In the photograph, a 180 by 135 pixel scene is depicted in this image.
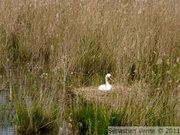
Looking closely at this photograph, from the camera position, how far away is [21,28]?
7.80m

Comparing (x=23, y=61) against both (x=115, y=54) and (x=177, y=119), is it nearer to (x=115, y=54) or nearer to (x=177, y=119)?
(x=115, y=54)

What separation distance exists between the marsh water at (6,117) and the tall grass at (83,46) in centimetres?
13

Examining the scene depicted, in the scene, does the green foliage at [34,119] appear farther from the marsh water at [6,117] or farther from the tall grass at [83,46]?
the marsh water at [6,117]

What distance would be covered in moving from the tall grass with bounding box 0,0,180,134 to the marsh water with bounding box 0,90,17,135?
13cm

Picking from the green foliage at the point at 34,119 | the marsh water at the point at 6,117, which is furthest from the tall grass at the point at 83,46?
the marsh water at the point at 6,117

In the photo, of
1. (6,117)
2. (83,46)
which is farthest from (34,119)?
(83,46)

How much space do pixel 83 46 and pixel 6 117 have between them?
218 centimetres

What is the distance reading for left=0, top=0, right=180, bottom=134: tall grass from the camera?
18.2 ft

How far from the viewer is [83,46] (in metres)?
7.11

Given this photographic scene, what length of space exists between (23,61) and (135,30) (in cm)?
181

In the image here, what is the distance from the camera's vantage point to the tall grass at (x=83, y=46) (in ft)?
18.2

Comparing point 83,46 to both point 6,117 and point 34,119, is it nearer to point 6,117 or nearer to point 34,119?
point 6,117

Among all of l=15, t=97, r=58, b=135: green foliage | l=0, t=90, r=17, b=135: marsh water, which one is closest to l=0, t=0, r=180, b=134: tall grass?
l=15, t=97, r=58, b=135: green foliage

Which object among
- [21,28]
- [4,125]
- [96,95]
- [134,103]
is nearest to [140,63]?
[96,95]
